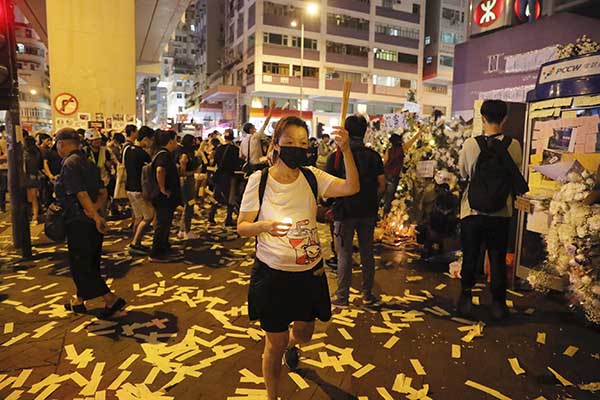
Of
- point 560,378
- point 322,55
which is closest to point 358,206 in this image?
point 560,378

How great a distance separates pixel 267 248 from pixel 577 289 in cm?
336

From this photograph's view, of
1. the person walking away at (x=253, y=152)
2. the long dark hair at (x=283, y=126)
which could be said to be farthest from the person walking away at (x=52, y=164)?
the long dark hair at (x=283, y=126)

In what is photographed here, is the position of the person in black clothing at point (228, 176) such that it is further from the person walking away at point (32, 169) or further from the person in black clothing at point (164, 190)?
the person walking away at point (32, 169)

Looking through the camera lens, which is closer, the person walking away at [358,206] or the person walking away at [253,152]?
the person walking away at [358,206]

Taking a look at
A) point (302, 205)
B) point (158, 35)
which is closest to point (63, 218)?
point (302, 205)

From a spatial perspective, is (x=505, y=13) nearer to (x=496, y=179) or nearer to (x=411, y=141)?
(x=411, y=141)

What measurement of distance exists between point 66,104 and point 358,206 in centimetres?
963

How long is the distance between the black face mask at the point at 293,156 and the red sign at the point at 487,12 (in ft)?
31.7

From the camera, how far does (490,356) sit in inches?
156

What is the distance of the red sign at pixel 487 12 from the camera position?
1028cm

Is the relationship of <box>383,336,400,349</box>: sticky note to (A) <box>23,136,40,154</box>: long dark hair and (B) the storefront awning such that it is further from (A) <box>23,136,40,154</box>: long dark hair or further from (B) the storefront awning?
(B) the storefront awning

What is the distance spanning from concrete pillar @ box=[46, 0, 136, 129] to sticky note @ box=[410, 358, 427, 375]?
34.8 ft

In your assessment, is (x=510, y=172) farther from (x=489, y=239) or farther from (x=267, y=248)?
(x=267, y=248)

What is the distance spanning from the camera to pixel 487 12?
10.6 meters
